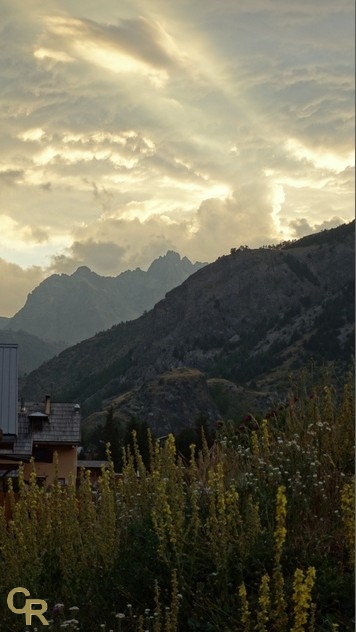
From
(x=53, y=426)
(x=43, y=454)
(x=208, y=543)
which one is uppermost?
(x=53, y=426)

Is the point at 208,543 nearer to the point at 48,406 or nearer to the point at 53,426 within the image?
the point at 53,426

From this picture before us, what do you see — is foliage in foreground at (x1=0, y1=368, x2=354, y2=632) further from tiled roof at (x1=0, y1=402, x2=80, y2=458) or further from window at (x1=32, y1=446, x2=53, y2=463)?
window at (x1=32, y1=446, x2=53, y2=463)

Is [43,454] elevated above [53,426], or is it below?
below

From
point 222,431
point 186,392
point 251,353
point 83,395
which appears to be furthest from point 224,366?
point 222,431

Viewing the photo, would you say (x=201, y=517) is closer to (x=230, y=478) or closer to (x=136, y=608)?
(x=230, y=478)

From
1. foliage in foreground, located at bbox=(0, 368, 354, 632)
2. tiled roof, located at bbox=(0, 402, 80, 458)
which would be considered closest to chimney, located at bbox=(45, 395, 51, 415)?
tiled roof, located at bbox=(0, 402, 80, 458)

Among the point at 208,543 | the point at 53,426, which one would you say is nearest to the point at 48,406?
the point at 53,426

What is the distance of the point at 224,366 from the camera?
173m

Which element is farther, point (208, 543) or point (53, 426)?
point (53, 426)

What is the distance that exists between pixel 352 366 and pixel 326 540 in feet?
9.52

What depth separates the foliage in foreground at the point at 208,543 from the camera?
573 centimetres

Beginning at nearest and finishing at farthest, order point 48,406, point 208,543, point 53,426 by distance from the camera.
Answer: point 208,543 → point 53,426 → point 48,406

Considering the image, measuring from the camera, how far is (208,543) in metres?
6.38

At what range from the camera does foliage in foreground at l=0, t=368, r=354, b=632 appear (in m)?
5.73
